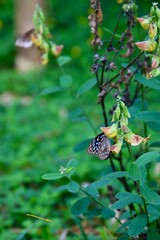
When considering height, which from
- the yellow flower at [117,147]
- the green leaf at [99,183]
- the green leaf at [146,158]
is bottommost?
the green leaf at [99,183]

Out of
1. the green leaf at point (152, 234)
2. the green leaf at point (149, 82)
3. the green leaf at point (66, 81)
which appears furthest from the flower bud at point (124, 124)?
the green leaf at point (66, 81)

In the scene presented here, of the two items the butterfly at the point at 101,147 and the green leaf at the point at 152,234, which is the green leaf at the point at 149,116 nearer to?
the butterfly at the point at 101,147

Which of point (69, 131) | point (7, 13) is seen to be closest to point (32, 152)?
point (69, 131)

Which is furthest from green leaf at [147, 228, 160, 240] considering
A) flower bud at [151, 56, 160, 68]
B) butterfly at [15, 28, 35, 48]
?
butterfly at [15, 28, 35, 48]

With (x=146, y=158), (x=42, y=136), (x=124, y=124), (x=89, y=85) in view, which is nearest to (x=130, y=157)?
(x=146, y=158)

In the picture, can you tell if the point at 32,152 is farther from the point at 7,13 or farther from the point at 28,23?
the point at 7,13

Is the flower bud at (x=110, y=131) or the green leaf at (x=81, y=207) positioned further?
the green leaf at (x=81, y=207)

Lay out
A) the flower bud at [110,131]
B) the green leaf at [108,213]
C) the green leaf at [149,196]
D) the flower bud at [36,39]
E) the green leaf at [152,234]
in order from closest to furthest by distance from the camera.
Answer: the flower bud at [110,131]
the green leaf at [149,196]
the green leaf at [152,234]
the green leaf at [108,213]
the flower bud at [36,39]
